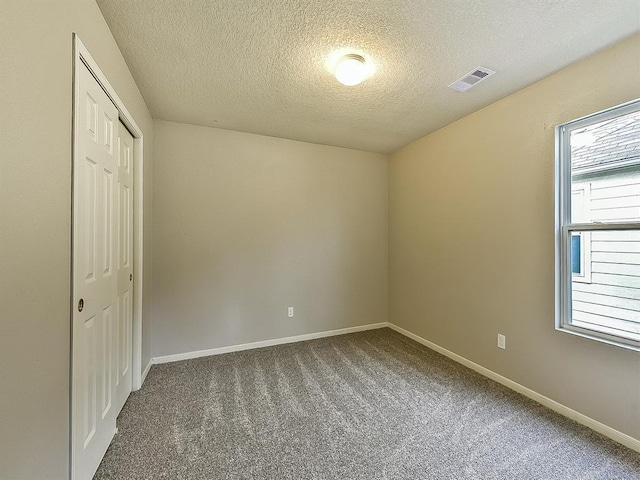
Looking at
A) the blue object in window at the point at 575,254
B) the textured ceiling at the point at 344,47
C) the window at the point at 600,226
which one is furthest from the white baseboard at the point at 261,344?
the textured ceiling at the point at 344,47

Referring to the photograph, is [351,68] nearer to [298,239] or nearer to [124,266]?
[298,239]

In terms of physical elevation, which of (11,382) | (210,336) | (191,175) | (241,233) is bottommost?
(210,336)

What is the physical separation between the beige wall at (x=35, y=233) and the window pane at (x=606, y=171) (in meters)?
3.05

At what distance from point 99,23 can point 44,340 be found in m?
1.62

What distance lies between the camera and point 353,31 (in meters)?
1.64

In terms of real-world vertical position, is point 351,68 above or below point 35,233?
above

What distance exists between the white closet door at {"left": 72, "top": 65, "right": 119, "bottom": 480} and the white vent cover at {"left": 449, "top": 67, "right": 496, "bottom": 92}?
242cm

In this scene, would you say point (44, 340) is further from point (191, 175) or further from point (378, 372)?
point (378, 372)

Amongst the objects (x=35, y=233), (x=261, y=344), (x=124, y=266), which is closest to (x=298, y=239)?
(x=261, y=344)

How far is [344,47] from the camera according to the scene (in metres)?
1.77

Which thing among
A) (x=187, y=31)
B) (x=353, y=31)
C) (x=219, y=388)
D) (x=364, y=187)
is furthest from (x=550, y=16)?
(x=219, y=388)

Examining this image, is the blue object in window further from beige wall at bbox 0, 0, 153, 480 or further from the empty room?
beige wall at bbox 0, 0, 153, 480

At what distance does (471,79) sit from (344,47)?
1.07m

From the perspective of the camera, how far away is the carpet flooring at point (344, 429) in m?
1.50
